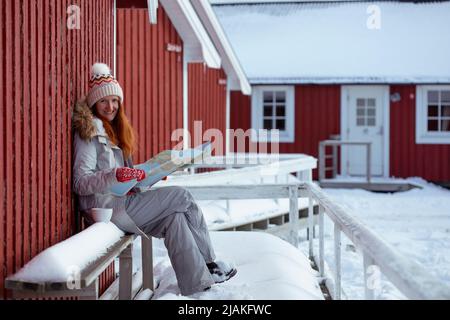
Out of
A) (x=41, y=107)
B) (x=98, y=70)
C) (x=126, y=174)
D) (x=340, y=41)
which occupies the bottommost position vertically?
(x=126, y=174)

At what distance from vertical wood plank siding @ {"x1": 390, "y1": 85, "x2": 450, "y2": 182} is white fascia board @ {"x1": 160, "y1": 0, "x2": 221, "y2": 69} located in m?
7.83

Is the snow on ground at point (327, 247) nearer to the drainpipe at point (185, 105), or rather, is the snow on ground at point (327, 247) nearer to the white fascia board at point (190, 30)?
the drainpipe at point (185, 105)

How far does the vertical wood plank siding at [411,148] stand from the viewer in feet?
55.8

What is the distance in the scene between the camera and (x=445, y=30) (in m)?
19.3

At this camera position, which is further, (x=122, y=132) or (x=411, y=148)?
(x=411, y=148)

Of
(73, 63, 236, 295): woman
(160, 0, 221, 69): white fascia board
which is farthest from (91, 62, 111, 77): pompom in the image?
(160, 0, 221, 69): white fascia board

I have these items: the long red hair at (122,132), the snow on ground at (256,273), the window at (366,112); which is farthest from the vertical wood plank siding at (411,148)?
the long red hair at (122,132)

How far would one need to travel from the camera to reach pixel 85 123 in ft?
12.1

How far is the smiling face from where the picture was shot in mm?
3953

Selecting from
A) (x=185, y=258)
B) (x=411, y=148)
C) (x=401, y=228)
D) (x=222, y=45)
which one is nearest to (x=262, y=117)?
(x=411, y=148)

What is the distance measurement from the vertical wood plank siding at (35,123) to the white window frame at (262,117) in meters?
13.5

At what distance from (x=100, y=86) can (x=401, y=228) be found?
6388 mm

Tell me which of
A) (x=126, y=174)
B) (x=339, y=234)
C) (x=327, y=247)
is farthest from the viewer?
(x=327, y=247)

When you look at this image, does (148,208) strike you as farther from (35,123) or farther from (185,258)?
(35,123)
